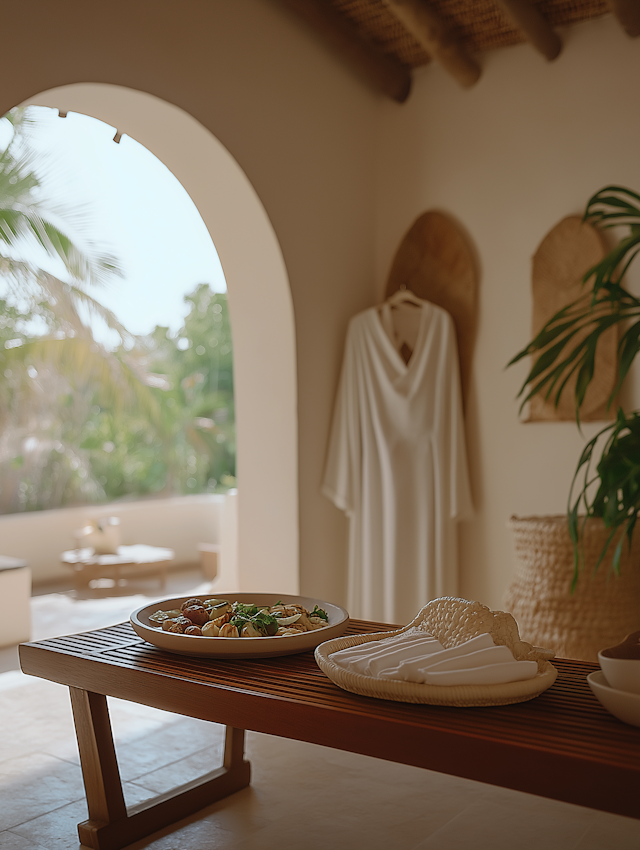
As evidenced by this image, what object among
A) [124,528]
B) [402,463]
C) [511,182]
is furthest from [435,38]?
[124,528]

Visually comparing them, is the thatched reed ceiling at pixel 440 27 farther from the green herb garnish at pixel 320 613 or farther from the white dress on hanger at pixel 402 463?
the green herb garnish at pixel 320 613

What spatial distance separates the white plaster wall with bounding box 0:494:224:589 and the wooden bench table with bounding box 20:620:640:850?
180 inches

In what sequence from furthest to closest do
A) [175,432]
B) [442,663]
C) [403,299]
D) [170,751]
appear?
[175,432] → [403,299] → [170,751] → [442,663]

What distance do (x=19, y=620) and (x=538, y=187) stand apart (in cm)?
327

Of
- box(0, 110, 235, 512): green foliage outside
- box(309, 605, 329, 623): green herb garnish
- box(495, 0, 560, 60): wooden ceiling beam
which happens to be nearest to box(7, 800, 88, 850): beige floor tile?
box(309, 605, 329, 623): green herb garnish

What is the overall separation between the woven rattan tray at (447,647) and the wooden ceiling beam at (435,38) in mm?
2381

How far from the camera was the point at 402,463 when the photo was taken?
333 cm

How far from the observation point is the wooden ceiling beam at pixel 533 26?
2921mm

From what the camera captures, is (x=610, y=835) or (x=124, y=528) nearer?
(x=610, y=835)

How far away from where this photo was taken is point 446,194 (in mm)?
3549

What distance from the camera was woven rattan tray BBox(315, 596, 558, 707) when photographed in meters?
1.29

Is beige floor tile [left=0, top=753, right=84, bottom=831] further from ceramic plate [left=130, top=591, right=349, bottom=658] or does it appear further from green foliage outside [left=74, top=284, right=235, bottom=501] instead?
green foliage outside [left=74, top=284, right=235, bottom=501]

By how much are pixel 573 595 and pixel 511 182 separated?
1712 mm

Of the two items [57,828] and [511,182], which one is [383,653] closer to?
[57,828]
